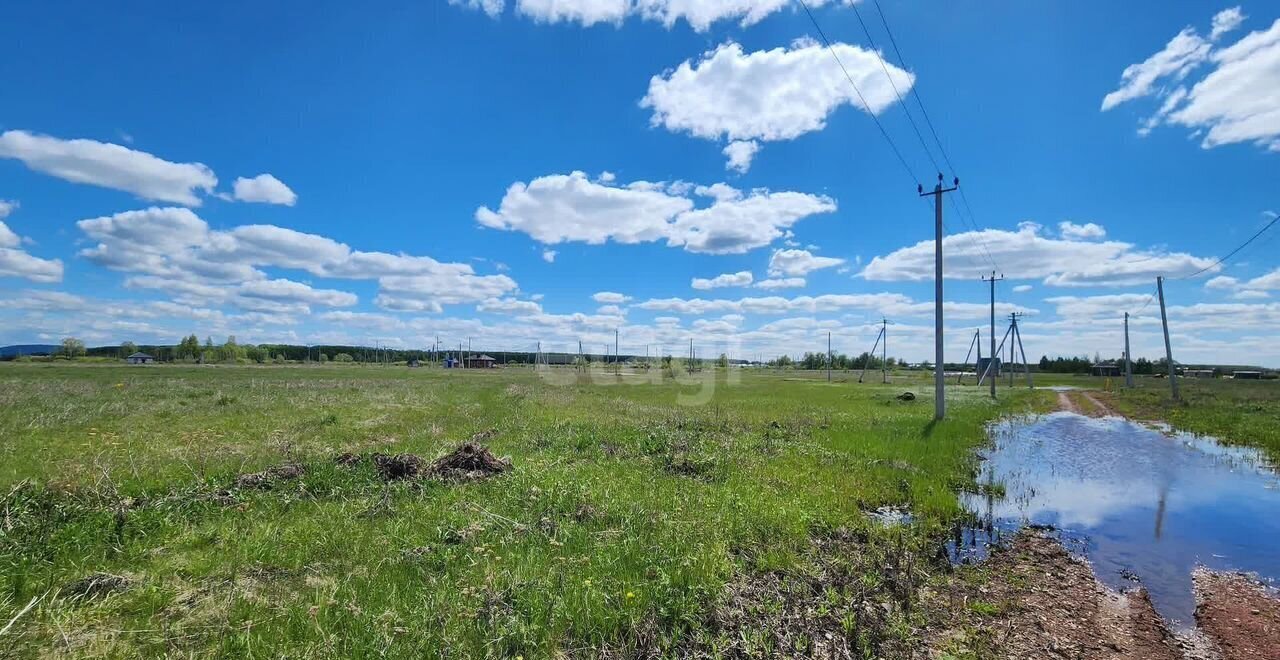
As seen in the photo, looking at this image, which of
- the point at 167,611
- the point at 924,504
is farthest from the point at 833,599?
the point at 167,611

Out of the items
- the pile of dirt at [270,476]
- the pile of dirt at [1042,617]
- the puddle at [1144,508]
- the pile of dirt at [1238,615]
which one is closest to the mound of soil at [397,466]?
the pile of dirt at [270,476]

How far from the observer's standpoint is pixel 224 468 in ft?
32.3

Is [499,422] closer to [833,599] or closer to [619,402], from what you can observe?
[619,402]

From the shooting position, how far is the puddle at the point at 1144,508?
22.7 ft

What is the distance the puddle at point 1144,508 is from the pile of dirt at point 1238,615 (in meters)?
0.13

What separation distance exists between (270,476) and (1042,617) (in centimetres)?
1132

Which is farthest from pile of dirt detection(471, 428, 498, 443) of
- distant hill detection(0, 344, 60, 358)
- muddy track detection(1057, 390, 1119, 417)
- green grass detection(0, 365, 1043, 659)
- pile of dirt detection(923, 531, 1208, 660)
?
distant hill detection(0, 344, 60, 358)

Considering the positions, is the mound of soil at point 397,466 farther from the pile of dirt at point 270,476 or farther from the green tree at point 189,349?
the green tree at point 189,349

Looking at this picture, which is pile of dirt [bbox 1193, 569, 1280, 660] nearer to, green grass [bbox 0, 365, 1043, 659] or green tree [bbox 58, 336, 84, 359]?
green grass [bbox 0, 365, 1043, 659]

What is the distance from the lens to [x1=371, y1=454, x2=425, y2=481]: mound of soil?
9.79 m

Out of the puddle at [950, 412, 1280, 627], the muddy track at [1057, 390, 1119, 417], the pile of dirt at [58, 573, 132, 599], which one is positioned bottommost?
the puddle at [950, 412, 1280, 627]

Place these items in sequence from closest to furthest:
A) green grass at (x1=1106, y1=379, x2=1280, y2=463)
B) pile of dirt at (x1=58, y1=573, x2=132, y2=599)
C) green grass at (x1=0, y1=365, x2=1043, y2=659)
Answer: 1. green grass at (x1=0, y1=365, x2=1043, y2=659)
2. pile of dirt at (x1=58, y1=573, x2=132, y2=599)
3. green grass at (x1=1106, y1=379, x2=1280, y2=463)

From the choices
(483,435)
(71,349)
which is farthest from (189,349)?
(483,435)

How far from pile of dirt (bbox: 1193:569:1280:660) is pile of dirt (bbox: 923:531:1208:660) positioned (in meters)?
0.38
